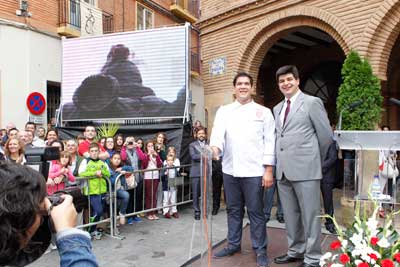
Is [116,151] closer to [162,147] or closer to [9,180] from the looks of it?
[162,147]

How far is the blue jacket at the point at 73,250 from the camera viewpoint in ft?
3.57

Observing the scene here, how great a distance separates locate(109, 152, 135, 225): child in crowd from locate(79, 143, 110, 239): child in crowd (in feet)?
0.65

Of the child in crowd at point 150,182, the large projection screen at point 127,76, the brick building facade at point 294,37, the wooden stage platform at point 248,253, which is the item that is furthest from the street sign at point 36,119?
the wooden stage platform at point 248,253

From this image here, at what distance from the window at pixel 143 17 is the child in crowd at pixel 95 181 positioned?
12142 millimetres

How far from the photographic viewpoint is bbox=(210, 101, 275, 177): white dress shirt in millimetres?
4109

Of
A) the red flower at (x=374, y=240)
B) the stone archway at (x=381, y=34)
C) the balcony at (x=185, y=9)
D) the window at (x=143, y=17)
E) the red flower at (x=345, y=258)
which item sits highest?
the balcony at (x=185, y=9)

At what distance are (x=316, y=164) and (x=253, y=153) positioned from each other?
25.1 inches

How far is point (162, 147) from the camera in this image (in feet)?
25.0

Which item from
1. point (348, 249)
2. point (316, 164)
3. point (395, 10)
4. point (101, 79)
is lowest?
point (348, 249)

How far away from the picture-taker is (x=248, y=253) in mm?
4445

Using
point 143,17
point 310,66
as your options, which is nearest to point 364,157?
point 310,66

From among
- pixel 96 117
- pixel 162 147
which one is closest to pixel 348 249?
pixel 162 147

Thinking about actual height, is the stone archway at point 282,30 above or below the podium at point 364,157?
→ above

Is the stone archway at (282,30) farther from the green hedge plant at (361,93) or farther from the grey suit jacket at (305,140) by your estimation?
the grey suit jacket at (305,140)
